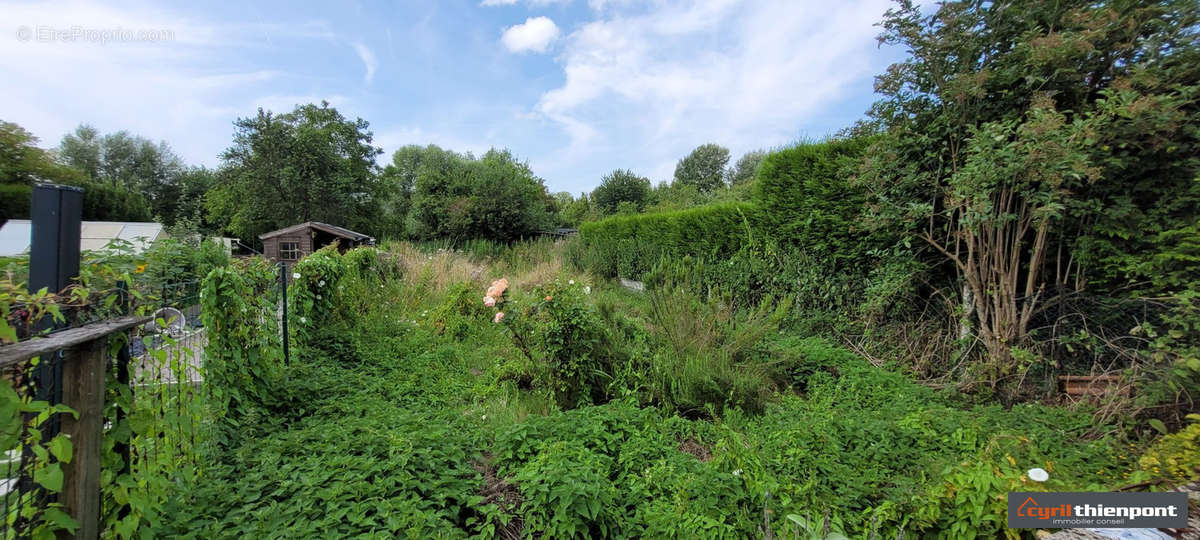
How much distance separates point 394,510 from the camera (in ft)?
5.08

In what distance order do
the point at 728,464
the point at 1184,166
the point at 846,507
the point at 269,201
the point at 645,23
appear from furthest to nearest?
the point at 269,201 < the point at 645,23 < the point at 1184,166 < the point at 728,464 < the point at 846,507

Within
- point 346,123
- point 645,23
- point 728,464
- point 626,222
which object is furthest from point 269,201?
point 728,464

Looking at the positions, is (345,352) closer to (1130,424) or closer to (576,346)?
(576,346)

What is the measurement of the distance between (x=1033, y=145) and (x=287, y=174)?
2520cm

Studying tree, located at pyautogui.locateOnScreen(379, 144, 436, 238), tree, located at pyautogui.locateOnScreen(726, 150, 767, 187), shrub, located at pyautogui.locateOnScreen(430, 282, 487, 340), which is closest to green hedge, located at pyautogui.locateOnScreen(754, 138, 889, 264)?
shrub, located at pyautogui.locateOnScreen(430, 282, 487, 340)

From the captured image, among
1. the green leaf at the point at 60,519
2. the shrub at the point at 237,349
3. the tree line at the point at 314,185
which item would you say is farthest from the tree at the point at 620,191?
the green leaf at the point at 60,519

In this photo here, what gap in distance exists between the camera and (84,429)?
3.78 feet

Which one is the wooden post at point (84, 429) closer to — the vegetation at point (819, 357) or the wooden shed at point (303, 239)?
the vegetation at point (819, 357)

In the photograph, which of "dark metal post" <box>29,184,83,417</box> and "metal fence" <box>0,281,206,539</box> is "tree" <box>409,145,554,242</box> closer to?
"metal fence" <box>0,281,206,539</box>

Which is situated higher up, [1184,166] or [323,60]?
[323,60]

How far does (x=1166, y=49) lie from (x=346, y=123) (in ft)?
92.7

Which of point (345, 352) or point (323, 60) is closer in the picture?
point (345, 352)

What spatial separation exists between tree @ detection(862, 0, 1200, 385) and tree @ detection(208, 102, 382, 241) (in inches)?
953

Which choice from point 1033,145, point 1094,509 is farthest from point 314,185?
point 1094,509
